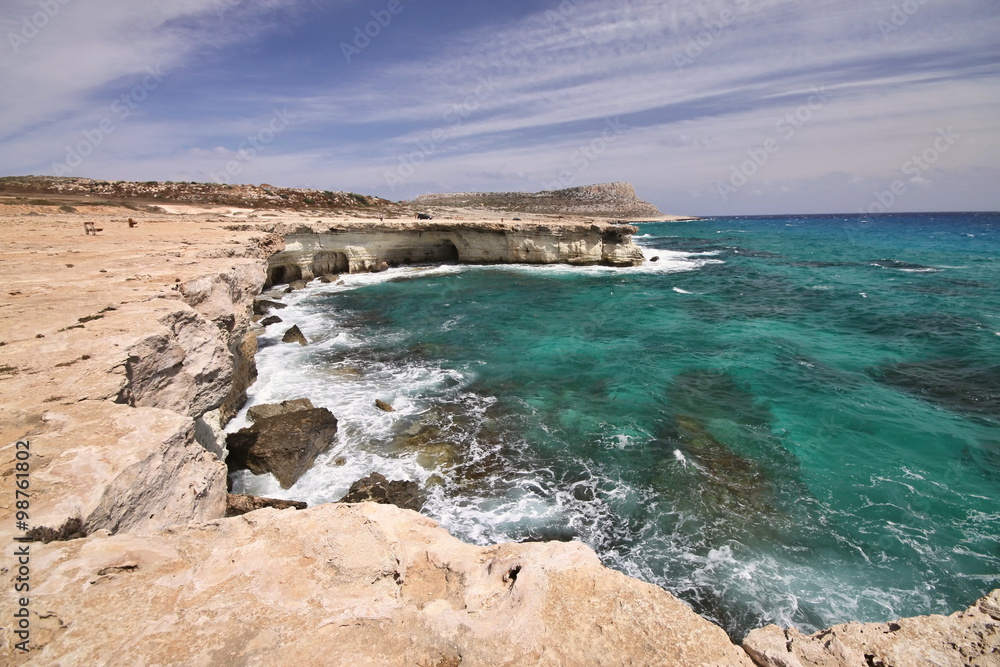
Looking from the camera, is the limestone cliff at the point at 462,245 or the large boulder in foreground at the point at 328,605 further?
the limestone cliff at the point at 462,245

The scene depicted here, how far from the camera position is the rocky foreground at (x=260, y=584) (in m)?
2.52

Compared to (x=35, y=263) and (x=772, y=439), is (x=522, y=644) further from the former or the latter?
(x=35, y=263)

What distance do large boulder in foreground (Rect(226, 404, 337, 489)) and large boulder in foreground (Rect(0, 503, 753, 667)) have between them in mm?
5780

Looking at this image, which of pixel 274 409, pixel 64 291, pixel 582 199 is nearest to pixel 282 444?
pixel 274 409

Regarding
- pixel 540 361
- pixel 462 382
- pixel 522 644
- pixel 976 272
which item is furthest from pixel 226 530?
pixel 976 272

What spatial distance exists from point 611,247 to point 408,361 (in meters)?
23.4

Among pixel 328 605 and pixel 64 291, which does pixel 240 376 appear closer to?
pixel 64 291

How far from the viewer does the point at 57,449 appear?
344 centimetres

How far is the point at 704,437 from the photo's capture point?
9906 mm

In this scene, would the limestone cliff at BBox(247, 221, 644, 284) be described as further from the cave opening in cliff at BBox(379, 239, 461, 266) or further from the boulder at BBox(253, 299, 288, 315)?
the boulder at BBox(253, 299, 288, 315)

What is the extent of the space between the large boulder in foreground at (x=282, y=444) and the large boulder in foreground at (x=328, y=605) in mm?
5780

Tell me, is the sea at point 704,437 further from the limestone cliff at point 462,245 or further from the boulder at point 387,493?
the limestone cliff at point 462,245

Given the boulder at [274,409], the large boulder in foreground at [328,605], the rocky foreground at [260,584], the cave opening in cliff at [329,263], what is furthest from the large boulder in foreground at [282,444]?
the cave opening in cliff at [329,263]

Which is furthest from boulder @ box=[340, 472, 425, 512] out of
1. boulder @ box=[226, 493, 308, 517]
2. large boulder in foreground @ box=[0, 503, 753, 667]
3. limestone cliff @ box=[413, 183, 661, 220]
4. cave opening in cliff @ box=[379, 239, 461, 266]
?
limestone cliff @ box=[413, 183, 661, 220]
